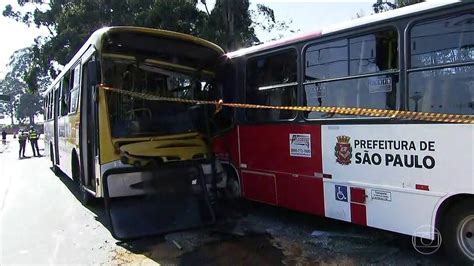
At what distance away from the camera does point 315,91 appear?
613cm

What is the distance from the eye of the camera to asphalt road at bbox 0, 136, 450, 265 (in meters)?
5.48

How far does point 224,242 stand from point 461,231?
9.10ft

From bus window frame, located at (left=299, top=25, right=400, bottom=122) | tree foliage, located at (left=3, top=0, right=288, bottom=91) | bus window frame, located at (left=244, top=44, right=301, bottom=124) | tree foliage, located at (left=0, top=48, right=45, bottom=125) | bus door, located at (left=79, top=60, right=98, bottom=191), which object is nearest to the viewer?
bus window frame, located at (left=299, top=25, right=400, bottom=122)

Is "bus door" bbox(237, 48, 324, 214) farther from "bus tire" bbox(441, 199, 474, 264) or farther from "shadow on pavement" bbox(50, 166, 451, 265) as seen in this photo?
"bus tire" bbox(441, 199, 474, 264)

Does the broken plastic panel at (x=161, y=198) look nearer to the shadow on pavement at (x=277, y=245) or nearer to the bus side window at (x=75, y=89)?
the shadow on pavement at (x=277, y=245)

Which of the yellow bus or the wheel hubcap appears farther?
the yellow bus

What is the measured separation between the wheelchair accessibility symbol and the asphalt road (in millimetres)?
563

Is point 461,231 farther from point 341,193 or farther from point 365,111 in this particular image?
point 365,111

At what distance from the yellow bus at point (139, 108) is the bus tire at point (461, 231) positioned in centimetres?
339

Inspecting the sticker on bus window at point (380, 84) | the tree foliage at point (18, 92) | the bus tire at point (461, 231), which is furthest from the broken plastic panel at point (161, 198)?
the tree foliage at point (18, 92)

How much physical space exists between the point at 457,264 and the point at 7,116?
416 feet

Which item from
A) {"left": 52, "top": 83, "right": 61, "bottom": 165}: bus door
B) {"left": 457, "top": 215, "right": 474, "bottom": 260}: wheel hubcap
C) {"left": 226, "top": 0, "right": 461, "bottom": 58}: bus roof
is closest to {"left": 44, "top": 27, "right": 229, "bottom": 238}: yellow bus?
{"left": 226, "top": 0, "right": 461, "bottom": 58}: bus roof

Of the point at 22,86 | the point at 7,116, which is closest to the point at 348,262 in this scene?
the point at 22,86

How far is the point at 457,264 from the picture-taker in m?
4.87
